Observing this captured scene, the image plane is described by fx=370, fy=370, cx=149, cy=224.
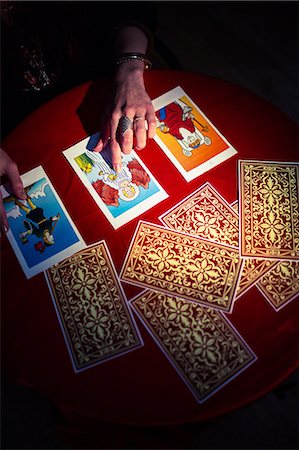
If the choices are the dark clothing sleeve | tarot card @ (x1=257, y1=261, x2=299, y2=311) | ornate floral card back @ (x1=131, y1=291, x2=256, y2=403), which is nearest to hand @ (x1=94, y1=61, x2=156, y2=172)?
the dark clothing sleeve

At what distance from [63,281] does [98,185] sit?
0.35 m

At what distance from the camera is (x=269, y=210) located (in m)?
1.24

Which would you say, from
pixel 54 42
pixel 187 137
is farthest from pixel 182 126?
pixel 54 42

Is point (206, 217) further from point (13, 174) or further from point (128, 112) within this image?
point (13, 174)

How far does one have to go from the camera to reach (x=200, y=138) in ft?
4.48

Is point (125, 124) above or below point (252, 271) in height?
above

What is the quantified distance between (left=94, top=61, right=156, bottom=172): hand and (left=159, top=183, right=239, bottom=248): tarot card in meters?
0.27

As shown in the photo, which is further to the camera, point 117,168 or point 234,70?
point 234,70

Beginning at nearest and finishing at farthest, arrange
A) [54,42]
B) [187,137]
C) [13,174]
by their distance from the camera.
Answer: [13,174]
[187,137]
[54,42]

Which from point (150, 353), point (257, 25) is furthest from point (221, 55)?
point (150, 353)

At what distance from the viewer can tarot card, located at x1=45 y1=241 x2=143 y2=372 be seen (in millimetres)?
1060

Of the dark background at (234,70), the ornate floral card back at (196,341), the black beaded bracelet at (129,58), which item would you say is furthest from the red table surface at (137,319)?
the dark background at (234,70)

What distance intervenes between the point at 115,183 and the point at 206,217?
33 centimetres

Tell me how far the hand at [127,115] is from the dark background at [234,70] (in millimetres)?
281
